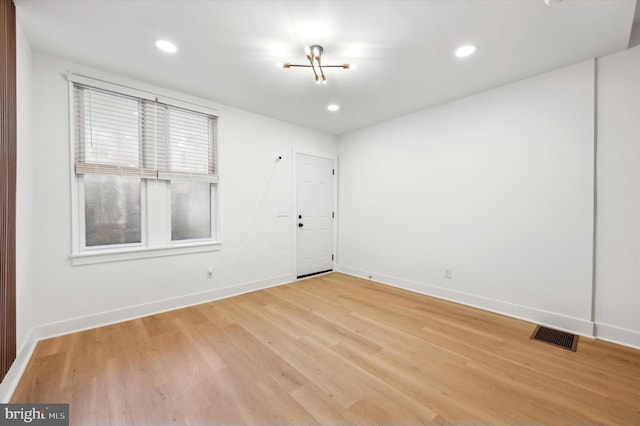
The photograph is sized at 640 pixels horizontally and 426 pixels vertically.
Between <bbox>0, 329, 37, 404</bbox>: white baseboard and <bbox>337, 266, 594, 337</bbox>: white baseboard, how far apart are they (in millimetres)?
4152

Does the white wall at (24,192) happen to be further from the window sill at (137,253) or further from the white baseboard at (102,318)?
the window sill at (137,253)

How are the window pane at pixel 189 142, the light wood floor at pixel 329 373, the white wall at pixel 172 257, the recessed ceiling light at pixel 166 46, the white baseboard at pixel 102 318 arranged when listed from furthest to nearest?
the window pane at pixel 189 142, the white wall at pixel 172 257, the recessed ceiling light at pixel 166 46, the white baseboard at pixel 102 318, the light wood floor at pixel 329 373

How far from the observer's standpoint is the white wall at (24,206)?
6.50 feet

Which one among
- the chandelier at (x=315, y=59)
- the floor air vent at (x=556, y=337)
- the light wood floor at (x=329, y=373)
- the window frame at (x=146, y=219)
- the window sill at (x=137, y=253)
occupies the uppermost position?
the chandelier at (x=315, y=59)

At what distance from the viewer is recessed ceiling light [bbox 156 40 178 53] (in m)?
2.25

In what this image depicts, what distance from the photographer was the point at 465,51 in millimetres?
2375

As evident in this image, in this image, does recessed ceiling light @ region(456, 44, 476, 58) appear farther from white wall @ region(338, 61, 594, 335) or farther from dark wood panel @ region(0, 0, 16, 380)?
dark wood panel @ region(0, 0, 16, 380)

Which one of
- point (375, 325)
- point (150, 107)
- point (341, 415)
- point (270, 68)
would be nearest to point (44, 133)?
point (150, 107)

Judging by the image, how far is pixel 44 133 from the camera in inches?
96.1

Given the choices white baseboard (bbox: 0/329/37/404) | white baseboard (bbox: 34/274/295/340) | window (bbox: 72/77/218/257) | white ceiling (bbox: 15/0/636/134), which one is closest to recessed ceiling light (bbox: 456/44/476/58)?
white ceiling (bbox: 15/0/636/134)

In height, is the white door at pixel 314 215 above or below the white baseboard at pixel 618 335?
above

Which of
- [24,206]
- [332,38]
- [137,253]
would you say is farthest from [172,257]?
[332,38]

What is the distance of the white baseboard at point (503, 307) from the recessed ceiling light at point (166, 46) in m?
4.13

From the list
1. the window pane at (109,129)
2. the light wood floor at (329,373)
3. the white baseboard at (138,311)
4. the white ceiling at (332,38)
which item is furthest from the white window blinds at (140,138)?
the light wood floor at (329,373)
